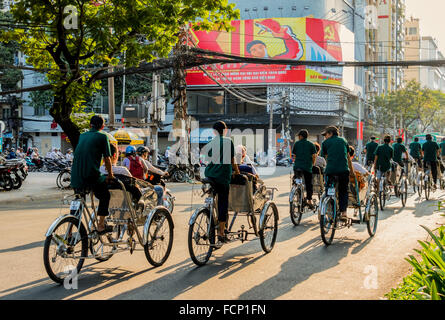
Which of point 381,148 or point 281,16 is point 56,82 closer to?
point 381,148

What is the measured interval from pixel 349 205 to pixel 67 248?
501 cm

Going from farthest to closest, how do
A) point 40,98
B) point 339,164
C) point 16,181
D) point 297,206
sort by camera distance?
point 40,98 < point 16,181 < point 297,206 < point 339,164

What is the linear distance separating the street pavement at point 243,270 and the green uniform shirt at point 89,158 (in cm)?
113

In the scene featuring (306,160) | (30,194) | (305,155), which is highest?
(305,155)

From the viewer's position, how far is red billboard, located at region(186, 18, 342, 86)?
158 ft

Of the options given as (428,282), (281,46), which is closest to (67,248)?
(428,282)

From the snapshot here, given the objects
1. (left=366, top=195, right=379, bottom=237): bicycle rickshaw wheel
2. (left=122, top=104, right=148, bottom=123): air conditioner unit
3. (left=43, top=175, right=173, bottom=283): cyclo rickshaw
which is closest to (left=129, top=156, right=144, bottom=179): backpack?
(left=43, top=175, right=173, bottom=283): cyclo rickshaw

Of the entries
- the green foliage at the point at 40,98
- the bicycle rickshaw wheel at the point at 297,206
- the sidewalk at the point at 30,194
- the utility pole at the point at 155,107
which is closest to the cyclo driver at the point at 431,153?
the bicycle rickshaw wheel at the point at 297,206

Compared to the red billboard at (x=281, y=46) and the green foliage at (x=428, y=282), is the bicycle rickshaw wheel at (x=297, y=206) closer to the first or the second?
the green foliage at (x=428, y=282)

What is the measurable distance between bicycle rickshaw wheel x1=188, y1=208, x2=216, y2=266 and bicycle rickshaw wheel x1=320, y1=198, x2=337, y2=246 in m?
1.88

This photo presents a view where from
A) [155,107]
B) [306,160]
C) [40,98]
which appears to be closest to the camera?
[306,160]

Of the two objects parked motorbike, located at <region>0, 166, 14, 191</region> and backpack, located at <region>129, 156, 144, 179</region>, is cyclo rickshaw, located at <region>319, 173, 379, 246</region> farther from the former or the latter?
parked motorbike, located at <region>0, 166, 14, 191</region>

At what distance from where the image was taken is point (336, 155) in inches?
318

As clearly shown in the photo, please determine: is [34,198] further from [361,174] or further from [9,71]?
[9,71]
